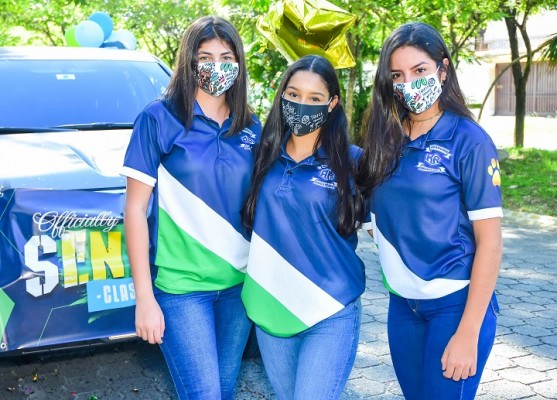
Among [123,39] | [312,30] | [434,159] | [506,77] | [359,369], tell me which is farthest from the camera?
[506,77]

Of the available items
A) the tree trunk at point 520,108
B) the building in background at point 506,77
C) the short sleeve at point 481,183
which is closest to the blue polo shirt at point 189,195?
the short sleeve at point 481,183

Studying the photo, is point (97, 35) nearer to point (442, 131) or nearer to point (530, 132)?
point (442, 131)

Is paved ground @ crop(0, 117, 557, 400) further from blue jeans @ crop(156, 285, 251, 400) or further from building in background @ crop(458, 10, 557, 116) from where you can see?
building in background @ crop(458, 10, 557, 116)

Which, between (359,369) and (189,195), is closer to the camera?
(189,195)

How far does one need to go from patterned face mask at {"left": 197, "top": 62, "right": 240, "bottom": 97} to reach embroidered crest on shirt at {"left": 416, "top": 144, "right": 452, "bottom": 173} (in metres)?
0.81

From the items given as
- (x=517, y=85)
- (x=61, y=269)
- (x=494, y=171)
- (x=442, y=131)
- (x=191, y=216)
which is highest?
(x=442, y=131)

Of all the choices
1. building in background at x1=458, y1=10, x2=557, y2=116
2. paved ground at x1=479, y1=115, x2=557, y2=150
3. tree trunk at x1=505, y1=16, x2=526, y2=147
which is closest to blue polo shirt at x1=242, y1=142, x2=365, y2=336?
tree trunk at x1=505, y1=16, x2=526, y2=147

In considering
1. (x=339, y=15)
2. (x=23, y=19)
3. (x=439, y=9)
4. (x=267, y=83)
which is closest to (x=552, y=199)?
(x=439, y=9)

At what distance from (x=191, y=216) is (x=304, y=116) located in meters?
0.55

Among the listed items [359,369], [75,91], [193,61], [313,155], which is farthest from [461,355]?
[75,91]

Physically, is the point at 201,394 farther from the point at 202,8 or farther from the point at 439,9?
the point at 202,8

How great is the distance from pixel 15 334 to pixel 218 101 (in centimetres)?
152

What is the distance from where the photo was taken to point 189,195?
2783mm

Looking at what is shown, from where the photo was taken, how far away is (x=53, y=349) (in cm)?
373
